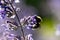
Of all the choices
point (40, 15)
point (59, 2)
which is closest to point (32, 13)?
point (40, 15)

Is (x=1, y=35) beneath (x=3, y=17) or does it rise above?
beneath

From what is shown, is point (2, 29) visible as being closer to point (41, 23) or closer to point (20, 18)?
point (20, 18)

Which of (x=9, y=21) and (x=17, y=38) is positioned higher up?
(x=9, y=21)

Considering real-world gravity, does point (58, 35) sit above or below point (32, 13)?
below

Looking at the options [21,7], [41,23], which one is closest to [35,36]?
[41,23]

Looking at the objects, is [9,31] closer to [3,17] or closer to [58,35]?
[3,17]

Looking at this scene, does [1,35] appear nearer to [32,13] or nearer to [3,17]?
[3,17]
